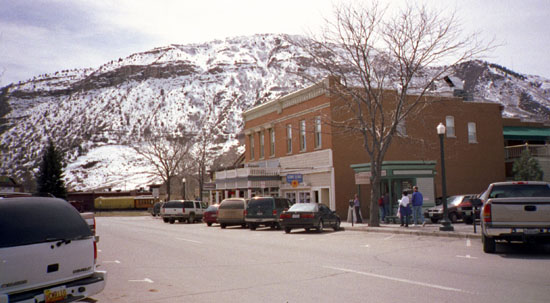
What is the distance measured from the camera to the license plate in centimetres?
688

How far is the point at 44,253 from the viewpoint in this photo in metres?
6.91

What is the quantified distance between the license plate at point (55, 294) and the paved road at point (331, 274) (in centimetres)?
193

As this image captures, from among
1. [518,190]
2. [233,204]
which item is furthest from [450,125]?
[518,190]

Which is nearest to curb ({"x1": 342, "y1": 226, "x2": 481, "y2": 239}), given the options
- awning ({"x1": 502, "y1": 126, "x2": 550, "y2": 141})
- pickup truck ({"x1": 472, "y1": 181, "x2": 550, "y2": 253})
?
pickup truck ({"x1": 472, "y1": 181, "x2": 550, "y2": 253})

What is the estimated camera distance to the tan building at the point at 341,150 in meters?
34.6

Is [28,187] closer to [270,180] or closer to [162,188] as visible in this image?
[162,188]

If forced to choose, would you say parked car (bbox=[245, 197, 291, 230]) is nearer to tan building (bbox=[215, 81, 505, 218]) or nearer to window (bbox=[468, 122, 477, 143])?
tan building (bbox=[215, 81, 505, 218])

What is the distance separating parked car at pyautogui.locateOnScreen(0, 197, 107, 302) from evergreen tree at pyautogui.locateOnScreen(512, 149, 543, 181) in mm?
36170

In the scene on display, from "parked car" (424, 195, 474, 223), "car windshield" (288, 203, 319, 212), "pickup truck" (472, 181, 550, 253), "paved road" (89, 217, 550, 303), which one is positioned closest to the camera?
"paved road" (89, 217, 550, 303)

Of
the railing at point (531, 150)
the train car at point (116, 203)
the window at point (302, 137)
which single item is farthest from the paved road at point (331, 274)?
the train car at point (116, 203)

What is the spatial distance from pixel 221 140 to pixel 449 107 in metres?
157

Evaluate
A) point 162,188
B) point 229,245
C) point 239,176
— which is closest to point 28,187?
point 162,188

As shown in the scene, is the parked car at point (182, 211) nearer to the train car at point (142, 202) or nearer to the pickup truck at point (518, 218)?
the pickup truck at point (518, 218)

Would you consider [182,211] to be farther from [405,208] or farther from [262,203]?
[405,208]
